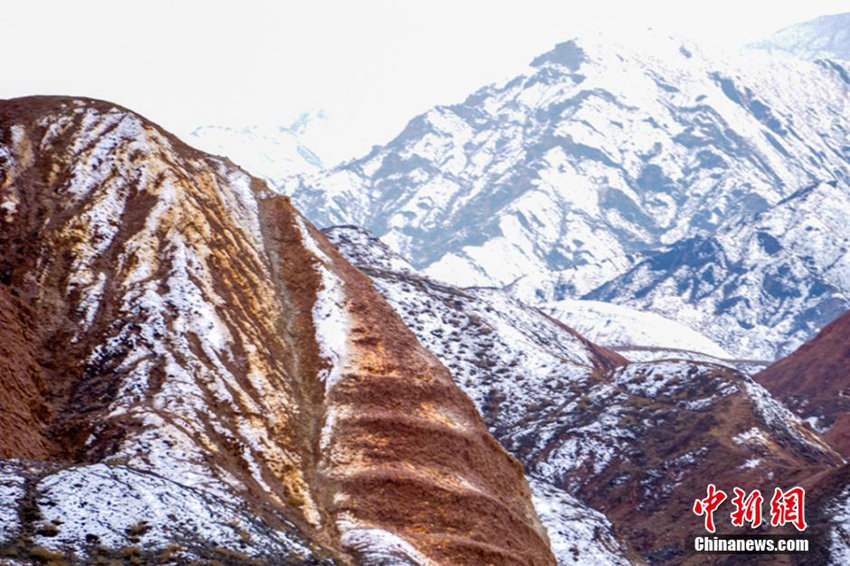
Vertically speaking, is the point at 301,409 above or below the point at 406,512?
above

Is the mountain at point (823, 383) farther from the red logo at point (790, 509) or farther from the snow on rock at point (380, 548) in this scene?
the snow on rock at point (380, 548)

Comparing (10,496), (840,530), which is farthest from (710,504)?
(10,496)

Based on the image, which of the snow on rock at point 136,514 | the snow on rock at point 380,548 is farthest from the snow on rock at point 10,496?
the snow on rock at point 380,548

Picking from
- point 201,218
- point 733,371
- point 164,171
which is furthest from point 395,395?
point 733,371

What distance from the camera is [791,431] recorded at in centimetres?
12081

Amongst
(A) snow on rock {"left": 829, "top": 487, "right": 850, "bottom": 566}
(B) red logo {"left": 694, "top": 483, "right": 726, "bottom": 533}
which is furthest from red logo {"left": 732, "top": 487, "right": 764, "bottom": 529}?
(A) snow on rock {"left": 829, "top": 487, "right": 850, "bottom": 566}

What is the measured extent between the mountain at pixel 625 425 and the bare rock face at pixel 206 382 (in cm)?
3708

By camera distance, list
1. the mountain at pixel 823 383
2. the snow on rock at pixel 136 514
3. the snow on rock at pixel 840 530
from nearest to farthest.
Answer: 1. the snow on rock at pixel 136 514
2. the snow on rock at pixel 840 530
3. the mountain at pixel 823 383

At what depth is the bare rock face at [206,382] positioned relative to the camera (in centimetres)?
4656

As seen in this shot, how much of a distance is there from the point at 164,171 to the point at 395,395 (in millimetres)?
21566

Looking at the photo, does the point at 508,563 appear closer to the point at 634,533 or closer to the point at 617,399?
the point at 634,533

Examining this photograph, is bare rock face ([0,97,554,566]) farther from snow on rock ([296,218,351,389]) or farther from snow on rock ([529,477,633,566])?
snow on rock ([529,477,633,566])

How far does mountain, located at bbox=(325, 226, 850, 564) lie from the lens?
346 feet

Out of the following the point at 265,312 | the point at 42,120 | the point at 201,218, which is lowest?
the point at 265,312
